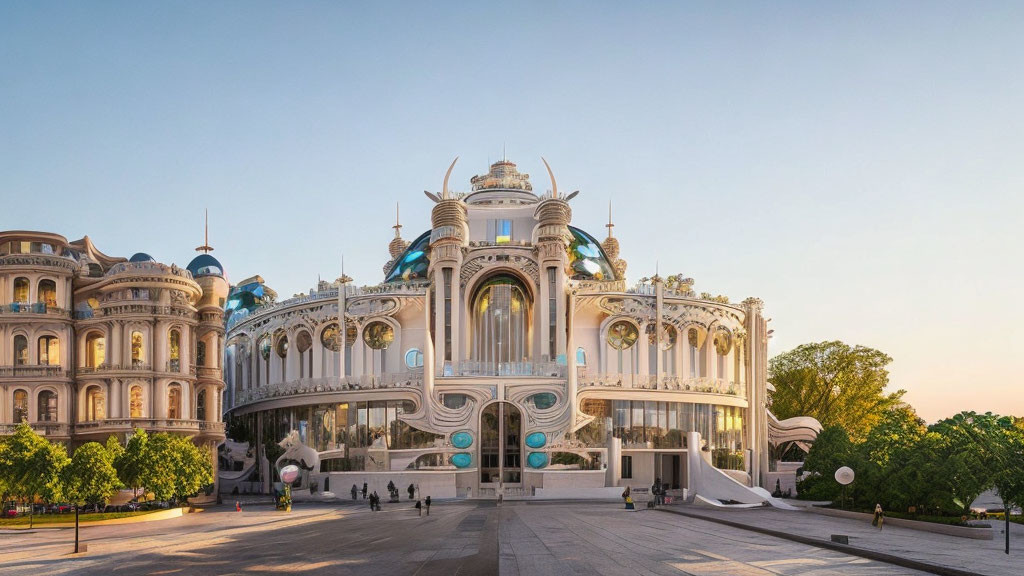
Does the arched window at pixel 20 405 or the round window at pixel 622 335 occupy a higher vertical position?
the round window at pixel 622 335

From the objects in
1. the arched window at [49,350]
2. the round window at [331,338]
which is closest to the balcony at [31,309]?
the arched window at [49,350]

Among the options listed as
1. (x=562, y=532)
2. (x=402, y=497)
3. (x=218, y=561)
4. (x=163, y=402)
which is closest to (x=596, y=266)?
(x=402, y=497)

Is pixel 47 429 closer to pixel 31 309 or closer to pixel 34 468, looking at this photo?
pixel 31 309

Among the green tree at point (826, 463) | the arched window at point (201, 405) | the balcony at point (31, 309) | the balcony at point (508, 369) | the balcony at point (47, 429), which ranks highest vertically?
the balcony at point (31, 309)

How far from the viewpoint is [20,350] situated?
5847 centimetres

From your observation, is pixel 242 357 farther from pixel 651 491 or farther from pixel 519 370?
pixel 651 491

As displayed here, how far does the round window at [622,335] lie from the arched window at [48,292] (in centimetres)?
4279

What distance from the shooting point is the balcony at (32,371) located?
56812mm

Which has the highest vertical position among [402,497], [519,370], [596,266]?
[596,266]

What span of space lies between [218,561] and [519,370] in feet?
153

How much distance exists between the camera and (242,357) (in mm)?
89812

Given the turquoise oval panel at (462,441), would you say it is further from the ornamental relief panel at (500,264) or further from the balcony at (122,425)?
the balcony at (122,425)

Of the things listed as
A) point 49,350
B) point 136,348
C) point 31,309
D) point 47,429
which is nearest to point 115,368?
point 136,348

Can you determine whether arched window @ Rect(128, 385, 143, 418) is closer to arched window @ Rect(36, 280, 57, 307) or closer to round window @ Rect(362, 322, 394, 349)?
arched window @ Rect(36, 280, 57, 307)
